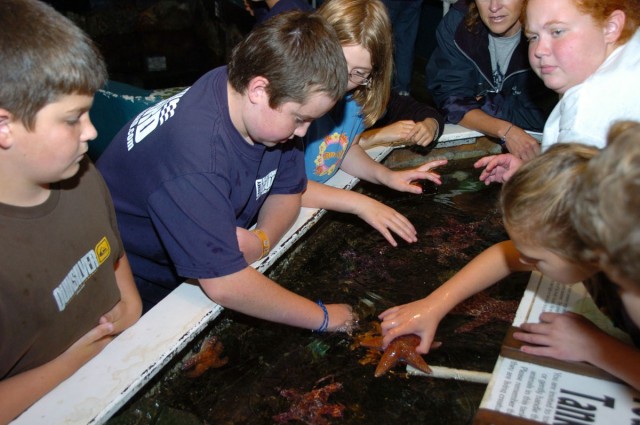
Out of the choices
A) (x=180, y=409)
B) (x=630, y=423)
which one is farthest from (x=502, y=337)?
(x=180, y=409)

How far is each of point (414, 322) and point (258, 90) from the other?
93 centimetres

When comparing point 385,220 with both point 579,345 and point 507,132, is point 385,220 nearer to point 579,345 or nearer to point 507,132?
point 579,345

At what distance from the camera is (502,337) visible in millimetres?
2146

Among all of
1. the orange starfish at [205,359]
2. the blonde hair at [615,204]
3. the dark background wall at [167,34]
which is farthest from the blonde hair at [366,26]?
the dark background wall at [167,34]

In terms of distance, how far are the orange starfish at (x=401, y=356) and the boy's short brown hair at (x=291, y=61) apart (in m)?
0.83

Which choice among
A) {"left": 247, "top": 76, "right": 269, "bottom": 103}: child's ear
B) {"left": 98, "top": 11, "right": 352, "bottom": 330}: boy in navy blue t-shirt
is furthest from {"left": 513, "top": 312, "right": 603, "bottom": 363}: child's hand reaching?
{"left": 247, "top": 76, "right": 269, "bottom": 103}: child's ear

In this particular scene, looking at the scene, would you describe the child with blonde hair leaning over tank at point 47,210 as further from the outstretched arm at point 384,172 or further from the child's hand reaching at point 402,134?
the child's hand reaching at point 402,134

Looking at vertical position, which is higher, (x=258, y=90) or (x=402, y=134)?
(x=258, y=90)

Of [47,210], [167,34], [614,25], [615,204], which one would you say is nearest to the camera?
[615,204]

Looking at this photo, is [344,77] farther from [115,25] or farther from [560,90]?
[115,25]

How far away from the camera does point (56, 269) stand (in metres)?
1.76

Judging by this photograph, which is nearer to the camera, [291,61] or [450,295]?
[291,61]

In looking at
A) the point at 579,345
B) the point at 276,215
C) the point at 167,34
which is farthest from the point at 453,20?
the point at 167,34

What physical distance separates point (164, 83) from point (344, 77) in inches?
205
